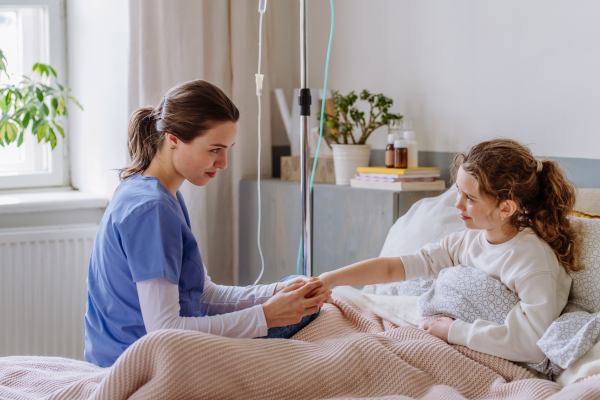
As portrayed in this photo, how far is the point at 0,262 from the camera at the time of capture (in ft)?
7.03

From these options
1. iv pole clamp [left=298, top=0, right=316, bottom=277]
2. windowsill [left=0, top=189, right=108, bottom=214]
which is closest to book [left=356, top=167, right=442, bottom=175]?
iv pole clamp [left=298, top=0, right=316, bottom=277]

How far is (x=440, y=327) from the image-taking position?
4.13 ft

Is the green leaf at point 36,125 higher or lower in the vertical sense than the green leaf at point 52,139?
higher

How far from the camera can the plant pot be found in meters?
2.14

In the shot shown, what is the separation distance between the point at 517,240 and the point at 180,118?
757mm

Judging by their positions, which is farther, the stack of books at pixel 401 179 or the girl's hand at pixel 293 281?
the stack of books at pixel 401 179

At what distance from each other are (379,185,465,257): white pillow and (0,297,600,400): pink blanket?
0.37 m

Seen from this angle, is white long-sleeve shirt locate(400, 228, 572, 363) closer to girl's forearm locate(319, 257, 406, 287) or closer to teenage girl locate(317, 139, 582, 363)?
teenage girl locate(317, 139, 582, 363)

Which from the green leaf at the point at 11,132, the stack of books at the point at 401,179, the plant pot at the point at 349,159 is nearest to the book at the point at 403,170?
the stack of books at the point at 401,179

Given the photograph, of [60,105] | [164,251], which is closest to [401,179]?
[164,251]

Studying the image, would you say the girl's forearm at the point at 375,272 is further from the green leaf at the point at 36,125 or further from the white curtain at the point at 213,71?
the green leaf at the point at 36,125

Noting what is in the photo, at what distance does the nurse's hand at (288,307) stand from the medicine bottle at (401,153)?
0.82 meters

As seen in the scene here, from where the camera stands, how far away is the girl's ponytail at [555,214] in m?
1.26

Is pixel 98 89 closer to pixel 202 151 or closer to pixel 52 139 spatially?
pixel 52 139
